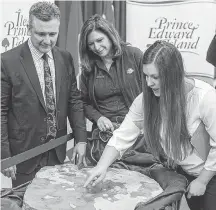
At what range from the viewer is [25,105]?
2.44 m

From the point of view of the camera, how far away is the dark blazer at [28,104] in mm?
2393

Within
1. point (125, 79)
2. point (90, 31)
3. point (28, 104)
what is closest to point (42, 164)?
point (28, 104)

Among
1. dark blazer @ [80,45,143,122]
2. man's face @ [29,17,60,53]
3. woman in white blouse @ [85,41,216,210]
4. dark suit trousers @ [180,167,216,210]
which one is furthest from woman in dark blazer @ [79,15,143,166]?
dark suit trousers @ [180,167,216,210]

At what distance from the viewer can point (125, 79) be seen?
2.68 m

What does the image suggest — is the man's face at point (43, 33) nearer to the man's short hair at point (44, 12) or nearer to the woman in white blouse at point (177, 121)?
the man's short hair at point (44, 12)

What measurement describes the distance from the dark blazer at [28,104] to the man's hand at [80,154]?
5 centimetres

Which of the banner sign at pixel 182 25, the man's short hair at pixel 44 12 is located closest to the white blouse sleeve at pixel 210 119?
the man's short hair at pixel 44 12

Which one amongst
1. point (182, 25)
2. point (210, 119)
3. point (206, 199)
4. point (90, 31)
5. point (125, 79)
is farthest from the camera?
point (182, 25)

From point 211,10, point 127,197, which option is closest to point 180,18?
point 211,10

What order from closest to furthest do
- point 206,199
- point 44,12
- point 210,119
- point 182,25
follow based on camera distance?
point 210,119, point 206,199, point 44,12, point 182,25

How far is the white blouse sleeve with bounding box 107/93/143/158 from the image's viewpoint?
7.19 feet

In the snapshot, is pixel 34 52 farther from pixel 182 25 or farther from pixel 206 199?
pixel 182 25

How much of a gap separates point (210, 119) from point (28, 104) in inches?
40.9

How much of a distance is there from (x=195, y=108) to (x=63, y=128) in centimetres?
95
